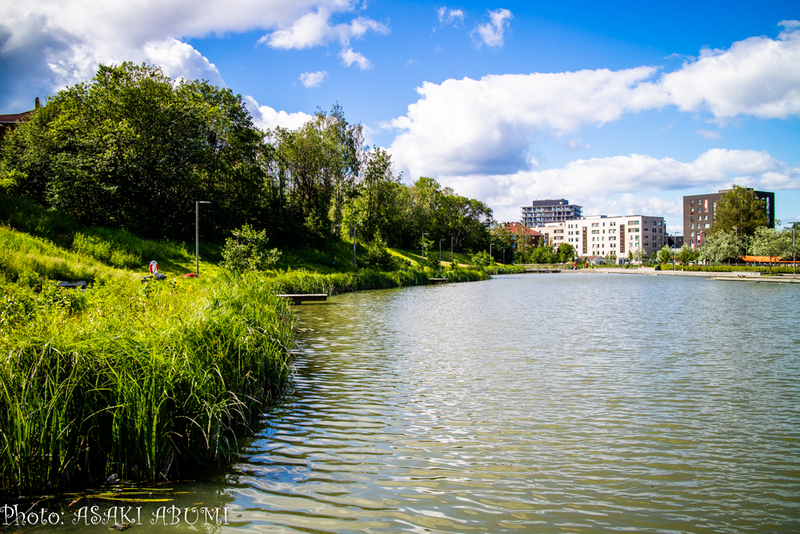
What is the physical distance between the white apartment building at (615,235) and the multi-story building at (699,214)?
14.7 metres

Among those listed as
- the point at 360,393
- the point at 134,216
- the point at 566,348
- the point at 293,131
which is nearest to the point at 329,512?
the point at 360,393

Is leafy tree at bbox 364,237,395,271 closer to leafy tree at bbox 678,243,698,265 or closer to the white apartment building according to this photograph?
leafy tree at bbox 678,243,698,265

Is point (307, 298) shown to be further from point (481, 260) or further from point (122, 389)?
point (481, 260)

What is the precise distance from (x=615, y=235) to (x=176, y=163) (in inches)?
6150

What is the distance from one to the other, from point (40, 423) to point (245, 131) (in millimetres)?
45249

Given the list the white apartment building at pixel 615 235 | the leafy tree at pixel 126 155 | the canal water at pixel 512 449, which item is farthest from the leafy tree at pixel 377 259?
the white apartment building at pixel 615 235

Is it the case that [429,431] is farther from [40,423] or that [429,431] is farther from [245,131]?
[245,131]

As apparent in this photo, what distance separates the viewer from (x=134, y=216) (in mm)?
36438

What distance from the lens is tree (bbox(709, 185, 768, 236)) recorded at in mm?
89625

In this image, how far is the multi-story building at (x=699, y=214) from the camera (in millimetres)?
131250

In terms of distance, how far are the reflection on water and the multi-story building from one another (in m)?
Result: 140

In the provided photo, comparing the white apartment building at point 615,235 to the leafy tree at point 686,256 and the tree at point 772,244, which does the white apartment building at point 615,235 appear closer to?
A: the leafy tree at point 686,256

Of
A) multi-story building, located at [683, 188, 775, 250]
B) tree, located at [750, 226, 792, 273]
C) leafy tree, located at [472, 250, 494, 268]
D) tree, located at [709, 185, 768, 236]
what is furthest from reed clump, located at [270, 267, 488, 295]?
multi-story building, located at [683, 188, 775, 250]

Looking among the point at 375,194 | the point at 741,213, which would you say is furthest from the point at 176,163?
the point at 741,213
